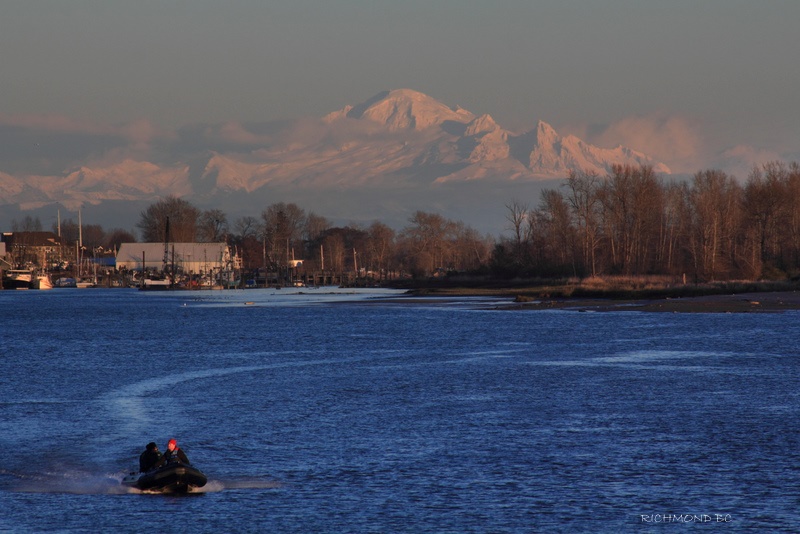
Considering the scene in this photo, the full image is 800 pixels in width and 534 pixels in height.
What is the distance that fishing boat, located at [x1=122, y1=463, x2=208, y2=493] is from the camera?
25453 mm

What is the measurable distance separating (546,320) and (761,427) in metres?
62.3

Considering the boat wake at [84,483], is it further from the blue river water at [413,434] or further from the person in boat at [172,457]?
the person in boat at [172,457]

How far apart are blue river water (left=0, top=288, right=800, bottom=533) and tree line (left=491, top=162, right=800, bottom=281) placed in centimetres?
7711

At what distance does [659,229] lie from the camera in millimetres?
162375

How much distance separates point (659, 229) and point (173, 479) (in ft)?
476

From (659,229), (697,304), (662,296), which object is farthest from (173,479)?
(659,229)

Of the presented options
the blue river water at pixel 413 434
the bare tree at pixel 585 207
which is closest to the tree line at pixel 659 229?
the bare tree at pixel 585 207

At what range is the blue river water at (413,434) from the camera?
23.2 m

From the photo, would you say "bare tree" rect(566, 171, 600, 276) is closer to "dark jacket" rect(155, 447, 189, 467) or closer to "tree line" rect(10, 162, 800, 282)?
"tree line" rect(10, 162, 800, 282)

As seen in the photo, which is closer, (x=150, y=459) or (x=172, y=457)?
(x=172, y=457)

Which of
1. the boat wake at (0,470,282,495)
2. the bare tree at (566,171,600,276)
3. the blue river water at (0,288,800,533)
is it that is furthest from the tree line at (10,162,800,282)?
the boat wake at (0,470,282,495)

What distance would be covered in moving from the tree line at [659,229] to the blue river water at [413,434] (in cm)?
7711

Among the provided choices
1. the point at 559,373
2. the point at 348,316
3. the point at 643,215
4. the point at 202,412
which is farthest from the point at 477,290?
the point at 202,412

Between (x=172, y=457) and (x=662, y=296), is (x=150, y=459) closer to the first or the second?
(x=172, y=457)
